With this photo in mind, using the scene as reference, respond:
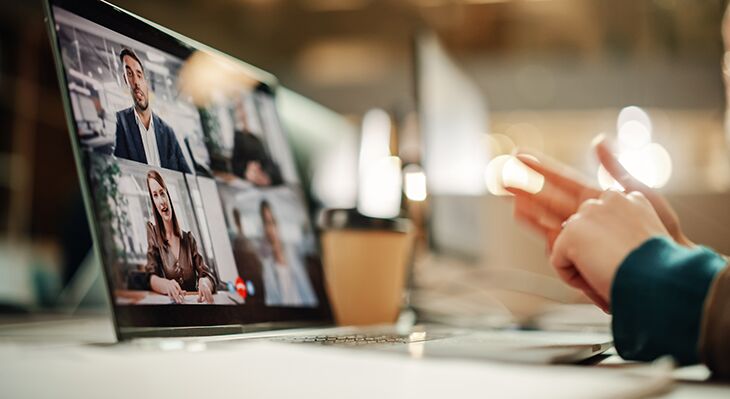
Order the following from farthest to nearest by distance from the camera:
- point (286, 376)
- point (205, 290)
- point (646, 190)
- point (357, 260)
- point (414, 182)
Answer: point (414, 182) < point (357, 260) < point (646, 190) < point (205, 290) < point (286, 376)

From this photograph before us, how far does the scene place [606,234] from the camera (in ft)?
1.69

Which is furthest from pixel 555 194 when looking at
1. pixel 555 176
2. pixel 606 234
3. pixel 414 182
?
pixel 414 182

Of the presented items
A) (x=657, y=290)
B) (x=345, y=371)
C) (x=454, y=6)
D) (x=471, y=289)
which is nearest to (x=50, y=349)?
(x=345, y=371)

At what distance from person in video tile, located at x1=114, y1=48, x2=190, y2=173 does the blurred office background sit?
15.3 inches

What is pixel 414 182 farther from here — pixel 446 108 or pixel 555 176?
pixel 555 176

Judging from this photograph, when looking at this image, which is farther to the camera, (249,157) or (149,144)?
(249,157)

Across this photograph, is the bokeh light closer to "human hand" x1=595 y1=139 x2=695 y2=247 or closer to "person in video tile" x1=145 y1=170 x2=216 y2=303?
"human hand" x1=595 y1=139 x2=695 y2=247

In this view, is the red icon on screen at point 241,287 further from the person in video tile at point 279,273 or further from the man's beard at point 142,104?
the man's beard at point 142,104

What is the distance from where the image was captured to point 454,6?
175 inches

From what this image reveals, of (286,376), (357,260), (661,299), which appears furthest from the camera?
(357,260)

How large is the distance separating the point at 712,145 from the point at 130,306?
Result: 687 cm

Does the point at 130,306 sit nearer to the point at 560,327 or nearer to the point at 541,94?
the point at 560,327

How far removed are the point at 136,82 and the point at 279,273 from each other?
0.27 meters

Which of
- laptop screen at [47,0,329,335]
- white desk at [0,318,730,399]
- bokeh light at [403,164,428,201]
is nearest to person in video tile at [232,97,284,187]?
laptop screen at [47,0,329,335]
